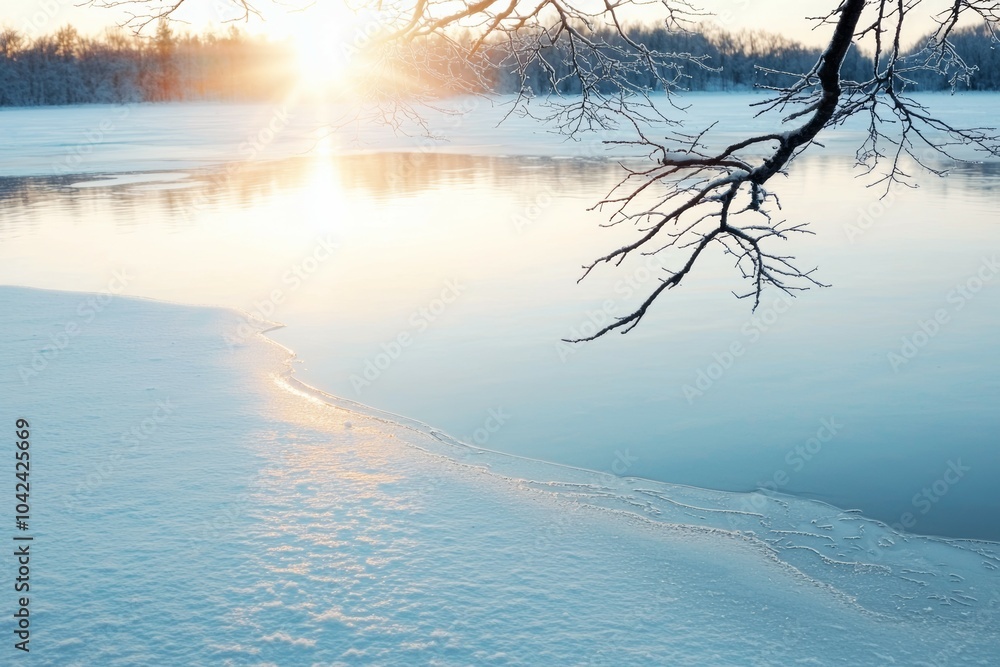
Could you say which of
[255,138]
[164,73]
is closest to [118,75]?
[164,73]

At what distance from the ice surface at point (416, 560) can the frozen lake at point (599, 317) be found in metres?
0.60

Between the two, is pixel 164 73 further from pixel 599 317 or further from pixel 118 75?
pixel 599 317

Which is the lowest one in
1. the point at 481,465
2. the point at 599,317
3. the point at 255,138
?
the point at 481,465

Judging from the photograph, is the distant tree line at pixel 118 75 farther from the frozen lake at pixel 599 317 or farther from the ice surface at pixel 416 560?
the ice surface at pixel 416 560

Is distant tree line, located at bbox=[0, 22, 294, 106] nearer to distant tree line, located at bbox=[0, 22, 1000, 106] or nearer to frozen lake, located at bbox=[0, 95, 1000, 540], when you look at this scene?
distant tree line, located at bbox=[0, 22, 1000, 106]

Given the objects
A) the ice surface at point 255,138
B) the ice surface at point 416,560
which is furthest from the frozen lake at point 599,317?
the ice surface at point 255,138

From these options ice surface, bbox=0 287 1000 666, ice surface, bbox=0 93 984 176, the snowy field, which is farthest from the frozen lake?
ice surface, bbox=0 93 984 176

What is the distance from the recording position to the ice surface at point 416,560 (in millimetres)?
3373

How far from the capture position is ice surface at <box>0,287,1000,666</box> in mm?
3373

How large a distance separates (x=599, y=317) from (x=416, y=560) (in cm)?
506

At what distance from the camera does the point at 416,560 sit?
3973mm

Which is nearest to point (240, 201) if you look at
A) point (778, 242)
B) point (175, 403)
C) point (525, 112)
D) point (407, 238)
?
point (407, 238)

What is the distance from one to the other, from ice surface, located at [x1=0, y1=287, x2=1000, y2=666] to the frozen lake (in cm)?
60

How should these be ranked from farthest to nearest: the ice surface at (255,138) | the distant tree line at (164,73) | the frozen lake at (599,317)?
the distant tree line at (164,73) < the ice surface at (255,138) < the frozen lake at (599,317)
